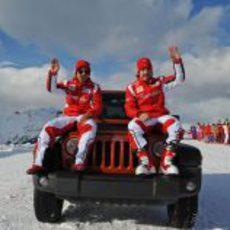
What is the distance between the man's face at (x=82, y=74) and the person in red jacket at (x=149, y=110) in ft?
1.96

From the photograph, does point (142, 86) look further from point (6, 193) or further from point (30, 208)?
point (6, 193)

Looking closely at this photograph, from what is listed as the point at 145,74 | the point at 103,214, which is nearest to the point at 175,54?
the point at 145,74

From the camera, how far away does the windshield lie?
23.6 ft

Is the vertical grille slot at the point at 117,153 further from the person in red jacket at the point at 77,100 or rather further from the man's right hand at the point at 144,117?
the man's right hand at the point at 144,117

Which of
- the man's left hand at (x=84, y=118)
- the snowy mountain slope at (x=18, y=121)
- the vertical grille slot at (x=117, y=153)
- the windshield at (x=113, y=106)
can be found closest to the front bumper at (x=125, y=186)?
the vertical grille slot at (x=117, y=153)

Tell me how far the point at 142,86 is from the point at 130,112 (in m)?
0.41

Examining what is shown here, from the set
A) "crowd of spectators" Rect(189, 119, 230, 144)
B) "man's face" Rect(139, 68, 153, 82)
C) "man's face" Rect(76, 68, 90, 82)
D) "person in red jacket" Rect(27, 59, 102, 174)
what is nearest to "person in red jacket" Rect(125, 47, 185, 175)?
"man's face" Rect(139, 68, 153, 82)

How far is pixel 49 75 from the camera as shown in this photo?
21.2ft

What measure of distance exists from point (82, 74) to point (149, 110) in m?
1.04

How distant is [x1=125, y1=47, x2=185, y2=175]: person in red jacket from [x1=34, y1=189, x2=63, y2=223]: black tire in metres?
1.16

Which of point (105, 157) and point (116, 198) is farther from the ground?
point (105, 157)

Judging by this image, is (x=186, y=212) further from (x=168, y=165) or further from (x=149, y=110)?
(x=149, y=110)

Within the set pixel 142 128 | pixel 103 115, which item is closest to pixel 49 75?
pixel 103 115

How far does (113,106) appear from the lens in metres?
7.40
